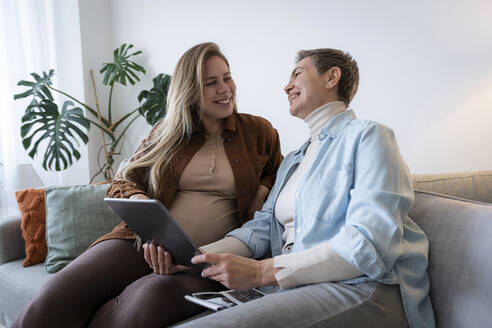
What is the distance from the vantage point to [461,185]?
1.38 m

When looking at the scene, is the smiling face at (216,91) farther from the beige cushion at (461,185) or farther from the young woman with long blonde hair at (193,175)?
the beige cushion at (461,185)

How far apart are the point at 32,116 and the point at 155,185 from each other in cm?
175

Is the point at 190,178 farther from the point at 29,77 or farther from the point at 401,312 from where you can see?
the point at 29,77

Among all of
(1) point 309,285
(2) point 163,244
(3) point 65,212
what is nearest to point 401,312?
(1) point 309,285

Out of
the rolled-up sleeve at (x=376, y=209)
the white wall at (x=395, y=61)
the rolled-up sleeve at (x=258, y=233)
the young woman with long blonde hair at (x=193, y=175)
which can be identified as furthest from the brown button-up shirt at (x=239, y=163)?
the white wall at (x=395, y=61)

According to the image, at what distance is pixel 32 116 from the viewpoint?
2.82 metres

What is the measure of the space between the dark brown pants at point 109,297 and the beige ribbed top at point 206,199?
0.76 feet

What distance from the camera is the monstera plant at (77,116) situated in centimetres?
289

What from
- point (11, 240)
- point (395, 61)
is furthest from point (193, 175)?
point (395, 61)

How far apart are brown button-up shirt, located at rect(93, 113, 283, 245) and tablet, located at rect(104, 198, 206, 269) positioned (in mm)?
282

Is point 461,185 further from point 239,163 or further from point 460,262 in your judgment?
point 239,163

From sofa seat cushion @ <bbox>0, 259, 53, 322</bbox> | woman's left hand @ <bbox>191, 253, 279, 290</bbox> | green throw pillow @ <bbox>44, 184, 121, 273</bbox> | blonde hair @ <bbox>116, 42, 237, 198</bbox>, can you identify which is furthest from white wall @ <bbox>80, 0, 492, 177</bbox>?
sofa seat cushion @ <bbox>0, 259, 53, 322</bbox>

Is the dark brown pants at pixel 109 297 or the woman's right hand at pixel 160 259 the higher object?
the woman's right hand at pixel 160 259

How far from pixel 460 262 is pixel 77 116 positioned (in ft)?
9.20
